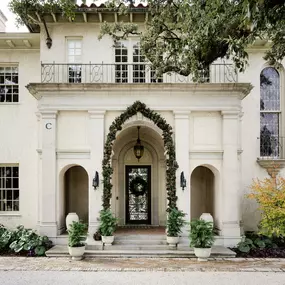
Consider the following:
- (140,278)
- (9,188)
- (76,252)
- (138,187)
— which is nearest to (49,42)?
(9,188)

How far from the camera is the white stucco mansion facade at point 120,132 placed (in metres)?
13.7

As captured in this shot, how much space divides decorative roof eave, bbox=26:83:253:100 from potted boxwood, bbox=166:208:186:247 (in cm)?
446

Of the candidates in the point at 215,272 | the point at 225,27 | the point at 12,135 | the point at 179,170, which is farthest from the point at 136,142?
the point at 225,27

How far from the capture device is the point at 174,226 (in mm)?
12930

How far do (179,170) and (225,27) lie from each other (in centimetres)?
782

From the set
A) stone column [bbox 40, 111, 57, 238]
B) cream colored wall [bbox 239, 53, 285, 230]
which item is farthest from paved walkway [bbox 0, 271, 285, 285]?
cream colored wall [bbox 239, 53, 285, 230]

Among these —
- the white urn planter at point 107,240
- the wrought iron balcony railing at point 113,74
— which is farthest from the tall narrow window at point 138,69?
the white urn planter at point 107,240

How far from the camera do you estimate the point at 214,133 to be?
45.7ft

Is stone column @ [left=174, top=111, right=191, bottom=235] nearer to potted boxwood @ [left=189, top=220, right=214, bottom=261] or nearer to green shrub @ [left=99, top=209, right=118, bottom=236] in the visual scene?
potted boxwood @ [left=189, top=220, right=214, bottom=261]

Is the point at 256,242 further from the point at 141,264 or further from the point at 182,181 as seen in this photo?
the point at 141,264

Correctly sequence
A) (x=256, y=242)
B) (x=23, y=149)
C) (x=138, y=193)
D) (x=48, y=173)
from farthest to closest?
1. (x=138, y=193)
2. (x=23, y=149)
3. (x=48, y=173)
4. (x=256, y=242)

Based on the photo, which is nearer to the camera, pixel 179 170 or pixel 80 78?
pixel 179 170

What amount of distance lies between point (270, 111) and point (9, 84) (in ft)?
36.9

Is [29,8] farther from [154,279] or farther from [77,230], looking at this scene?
[154,279]
